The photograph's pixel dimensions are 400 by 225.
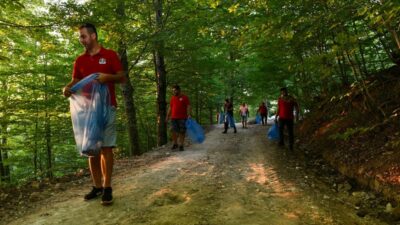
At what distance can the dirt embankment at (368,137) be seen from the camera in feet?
19.1

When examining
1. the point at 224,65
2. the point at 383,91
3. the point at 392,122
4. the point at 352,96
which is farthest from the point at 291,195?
the point at 224,65

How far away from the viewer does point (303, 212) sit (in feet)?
14.2

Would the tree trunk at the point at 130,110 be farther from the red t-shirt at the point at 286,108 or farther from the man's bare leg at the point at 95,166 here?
the man's bare leg at the point at 95,166

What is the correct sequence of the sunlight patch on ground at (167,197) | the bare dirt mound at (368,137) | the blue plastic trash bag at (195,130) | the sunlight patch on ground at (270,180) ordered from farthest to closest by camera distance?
the blue plastic trash bag at (195,130), the bare dirt mound at (368,137), the sunlight patch on ground at (270,180), the sunlight patch on ground at (167,197)

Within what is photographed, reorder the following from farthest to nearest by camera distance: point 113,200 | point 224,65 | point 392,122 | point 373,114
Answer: point 224,65 < point 373,114 < point 392,122 < point 113,200

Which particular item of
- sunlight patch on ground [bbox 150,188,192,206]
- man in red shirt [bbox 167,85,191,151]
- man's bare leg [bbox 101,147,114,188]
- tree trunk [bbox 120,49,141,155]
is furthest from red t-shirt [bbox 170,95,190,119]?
man's bare leg [bbox 101,147,114,188]

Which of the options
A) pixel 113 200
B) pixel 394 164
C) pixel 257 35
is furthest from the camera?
pixel 257 35

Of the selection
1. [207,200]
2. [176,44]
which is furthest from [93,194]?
[176,44]

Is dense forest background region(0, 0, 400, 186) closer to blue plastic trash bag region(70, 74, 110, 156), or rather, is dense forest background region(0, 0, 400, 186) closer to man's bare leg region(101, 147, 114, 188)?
blue plastic trash bag region(70, 74, 110, 156)

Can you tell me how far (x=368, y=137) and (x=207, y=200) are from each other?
473cm

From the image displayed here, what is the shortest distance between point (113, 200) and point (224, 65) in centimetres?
1437

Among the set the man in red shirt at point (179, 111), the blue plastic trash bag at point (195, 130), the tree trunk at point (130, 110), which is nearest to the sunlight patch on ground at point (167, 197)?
the man in red shirt at point (179, 111)

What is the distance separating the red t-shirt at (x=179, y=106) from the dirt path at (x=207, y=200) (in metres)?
3.47

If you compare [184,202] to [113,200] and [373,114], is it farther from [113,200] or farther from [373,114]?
[373,114]
